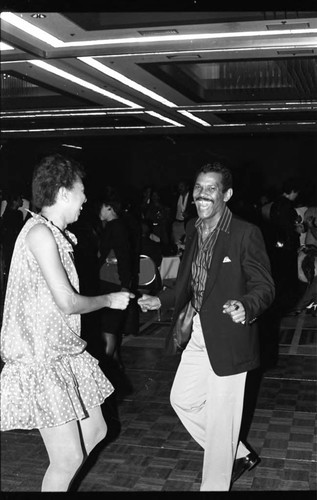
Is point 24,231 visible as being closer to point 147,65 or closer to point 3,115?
point 147,65

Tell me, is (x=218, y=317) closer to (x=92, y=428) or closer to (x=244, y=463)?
(x=92, y=428)

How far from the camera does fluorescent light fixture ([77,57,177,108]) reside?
4.53 meters

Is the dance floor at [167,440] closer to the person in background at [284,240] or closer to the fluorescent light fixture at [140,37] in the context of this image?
the fluorescent light fixture at [140,37]

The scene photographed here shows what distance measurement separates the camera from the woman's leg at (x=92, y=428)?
8.33ft

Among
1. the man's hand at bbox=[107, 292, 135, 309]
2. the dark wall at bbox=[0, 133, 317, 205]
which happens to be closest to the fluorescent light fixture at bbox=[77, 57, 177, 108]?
the man's hand at bbox=[107, 292, 135, 309]

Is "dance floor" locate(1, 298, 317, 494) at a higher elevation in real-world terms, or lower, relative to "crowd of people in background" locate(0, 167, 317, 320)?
lower

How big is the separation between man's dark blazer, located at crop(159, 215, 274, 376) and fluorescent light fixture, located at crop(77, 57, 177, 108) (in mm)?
2140

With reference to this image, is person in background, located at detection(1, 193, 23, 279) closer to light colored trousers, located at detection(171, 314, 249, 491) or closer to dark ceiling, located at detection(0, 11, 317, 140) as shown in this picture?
dark ceiling, located at detection(0, 11, 317, 140)

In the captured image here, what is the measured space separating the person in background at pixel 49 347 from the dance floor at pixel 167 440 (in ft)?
3.02

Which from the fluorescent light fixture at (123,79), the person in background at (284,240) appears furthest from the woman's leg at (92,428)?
the person in background at (284,240)

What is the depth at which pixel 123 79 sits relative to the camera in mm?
5438

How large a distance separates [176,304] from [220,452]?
0.69m

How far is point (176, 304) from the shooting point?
300cm

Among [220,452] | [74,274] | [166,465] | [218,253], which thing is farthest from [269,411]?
[74,274]
